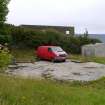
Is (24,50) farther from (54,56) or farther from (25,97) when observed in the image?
(25,97)

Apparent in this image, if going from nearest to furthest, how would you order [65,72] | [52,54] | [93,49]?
[65,72] → [52,54] → [93,49]

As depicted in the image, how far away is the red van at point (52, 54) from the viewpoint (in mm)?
49875

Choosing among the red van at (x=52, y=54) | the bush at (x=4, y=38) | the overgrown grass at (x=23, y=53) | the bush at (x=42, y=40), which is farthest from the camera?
the bush at (x=42, y=40)

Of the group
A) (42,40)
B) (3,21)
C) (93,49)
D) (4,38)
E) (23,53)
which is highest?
(3,21)

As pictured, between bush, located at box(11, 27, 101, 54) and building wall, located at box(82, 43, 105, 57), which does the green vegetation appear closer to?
bush, located at box(11, 27, 101, 54)

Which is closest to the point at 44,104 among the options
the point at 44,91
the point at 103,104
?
the point at 44,91

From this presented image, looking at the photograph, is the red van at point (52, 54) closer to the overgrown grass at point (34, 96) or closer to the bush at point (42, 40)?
the bush at point (42, 40)

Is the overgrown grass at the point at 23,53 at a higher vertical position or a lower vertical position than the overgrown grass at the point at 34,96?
lower

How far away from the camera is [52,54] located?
5062 centimetres

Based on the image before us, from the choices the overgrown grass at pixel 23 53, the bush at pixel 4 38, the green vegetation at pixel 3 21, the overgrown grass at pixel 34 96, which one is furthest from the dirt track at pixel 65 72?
the overgrown grass at pixel 23 53

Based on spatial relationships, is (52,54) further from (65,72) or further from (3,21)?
(65,72)

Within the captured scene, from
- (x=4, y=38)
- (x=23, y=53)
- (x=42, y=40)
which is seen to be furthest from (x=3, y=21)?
(x=42, y=40)

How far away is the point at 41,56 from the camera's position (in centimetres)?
5303

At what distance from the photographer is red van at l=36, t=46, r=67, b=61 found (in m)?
49.9
